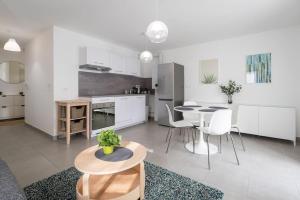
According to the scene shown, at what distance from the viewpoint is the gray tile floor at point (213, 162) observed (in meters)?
1.75

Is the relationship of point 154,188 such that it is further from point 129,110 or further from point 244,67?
point 244,67

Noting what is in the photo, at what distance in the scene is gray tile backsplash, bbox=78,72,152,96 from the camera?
13.1ft

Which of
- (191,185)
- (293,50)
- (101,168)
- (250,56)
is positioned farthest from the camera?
(250,56)

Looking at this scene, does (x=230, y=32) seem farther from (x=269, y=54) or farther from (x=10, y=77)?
(x=10, y=77)

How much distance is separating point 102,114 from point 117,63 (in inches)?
61.9

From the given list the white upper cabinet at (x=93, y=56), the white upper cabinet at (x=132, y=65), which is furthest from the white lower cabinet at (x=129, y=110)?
the white upper cabinet at (x=93, y=56)

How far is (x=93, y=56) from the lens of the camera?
12.1 feet

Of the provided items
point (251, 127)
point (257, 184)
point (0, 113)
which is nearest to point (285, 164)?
point (257, 184)

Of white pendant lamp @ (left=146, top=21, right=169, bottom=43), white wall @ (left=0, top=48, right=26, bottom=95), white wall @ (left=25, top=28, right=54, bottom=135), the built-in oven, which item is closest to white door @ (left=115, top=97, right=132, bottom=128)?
the built-in oven

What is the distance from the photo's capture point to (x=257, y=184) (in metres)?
1.79

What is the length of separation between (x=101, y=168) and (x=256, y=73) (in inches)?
157

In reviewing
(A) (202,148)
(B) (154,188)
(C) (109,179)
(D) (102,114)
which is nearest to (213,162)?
(A) (202,148)

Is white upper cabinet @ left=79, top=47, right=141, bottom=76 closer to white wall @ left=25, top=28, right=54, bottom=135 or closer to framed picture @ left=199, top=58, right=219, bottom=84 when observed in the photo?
white wall @ left=25, top=28, right=54, bottom=135

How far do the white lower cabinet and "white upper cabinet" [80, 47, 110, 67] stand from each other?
100 centimetres
